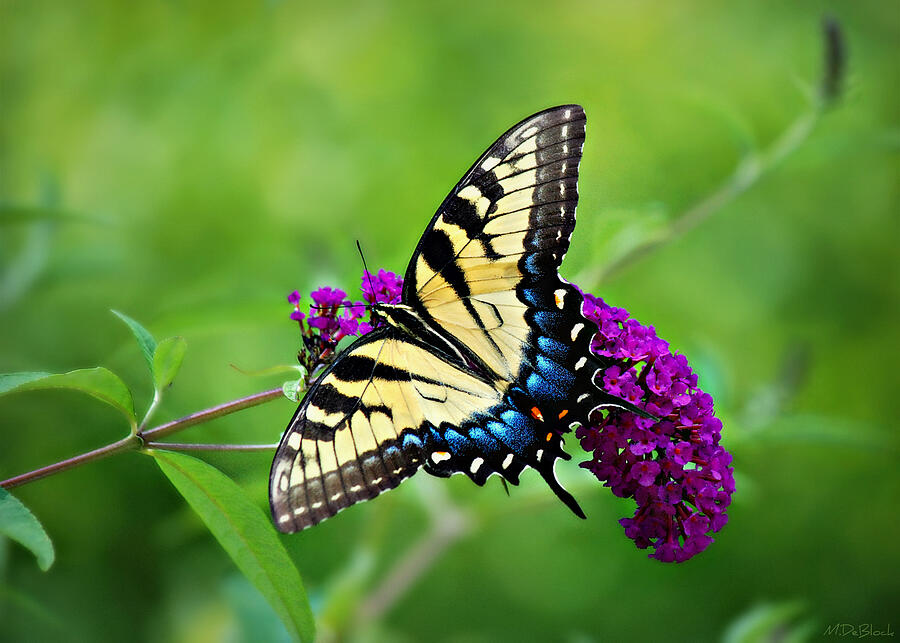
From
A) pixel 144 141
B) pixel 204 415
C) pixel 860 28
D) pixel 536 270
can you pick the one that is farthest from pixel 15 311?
pixel 860 28

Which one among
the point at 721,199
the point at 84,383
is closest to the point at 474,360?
the point at 84,383

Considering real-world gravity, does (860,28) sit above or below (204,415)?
above

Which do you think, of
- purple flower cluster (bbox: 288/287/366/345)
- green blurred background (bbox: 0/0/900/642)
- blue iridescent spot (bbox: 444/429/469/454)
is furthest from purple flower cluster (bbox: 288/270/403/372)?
green blurred background (bbox: 0/0/900/642)

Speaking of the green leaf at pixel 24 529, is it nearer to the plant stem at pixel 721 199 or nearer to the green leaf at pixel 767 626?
the plant stem at pixel 721 199

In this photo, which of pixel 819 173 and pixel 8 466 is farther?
pixel 819 173

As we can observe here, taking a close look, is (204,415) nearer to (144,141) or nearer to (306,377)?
(306,377)

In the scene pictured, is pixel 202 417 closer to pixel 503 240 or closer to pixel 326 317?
pixel 326 317

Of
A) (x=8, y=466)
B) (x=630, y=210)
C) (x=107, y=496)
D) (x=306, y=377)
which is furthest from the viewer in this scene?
(x=107, y=496)
